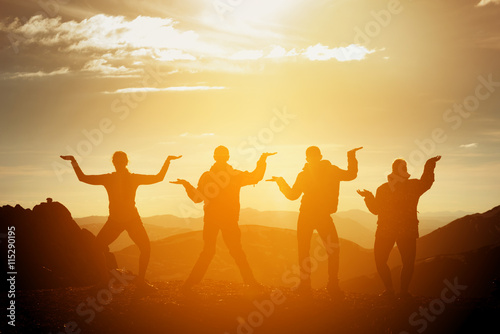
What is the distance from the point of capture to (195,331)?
8.62 m

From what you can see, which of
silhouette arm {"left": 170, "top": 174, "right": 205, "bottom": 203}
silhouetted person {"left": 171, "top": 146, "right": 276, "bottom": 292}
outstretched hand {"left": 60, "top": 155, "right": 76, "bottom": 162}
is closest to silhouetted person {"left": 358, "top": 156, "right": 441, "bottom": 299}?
silhouetted person {"left": 171, "top": 146, "right": 276, "bottom": 292}

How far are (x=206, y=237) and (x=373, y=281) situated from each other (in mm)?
41647

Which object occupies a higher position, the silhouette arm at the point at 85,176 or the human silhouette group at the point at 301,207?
the silhouette arm at the point at 85,176

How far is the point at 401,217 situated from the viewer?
1041cm

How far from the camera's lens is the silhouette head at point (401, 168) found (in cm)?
1051

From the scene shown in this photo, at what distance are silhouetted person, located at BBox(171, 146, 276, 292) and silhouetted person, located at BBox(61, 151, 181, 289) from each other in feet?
3.27

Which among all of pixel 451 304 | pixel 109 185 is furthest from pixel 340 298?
pixel 109 185

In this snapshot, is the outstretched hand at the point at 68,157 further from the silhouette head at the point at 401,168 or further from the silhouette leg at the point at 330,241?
Result: the silhouette head at the point at 401,168

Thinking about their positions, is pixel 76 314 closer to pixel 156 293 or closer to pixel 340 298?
pixel 156 293

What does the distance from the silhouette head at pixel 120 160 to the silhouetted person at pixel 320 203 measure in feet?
13.6

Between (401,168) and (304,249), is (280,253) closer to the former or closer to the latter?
(304,249)

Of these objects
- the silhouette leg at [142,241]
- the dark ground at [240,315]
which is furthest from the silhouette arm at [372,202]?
the silhouette leg at [142,241]

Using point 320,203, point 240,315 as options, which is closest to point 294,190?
point 320,203

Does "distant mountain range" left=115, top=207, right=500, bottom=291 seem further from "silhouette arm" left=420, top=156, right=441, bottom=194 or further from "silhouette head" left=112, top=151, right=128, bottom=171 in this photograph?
"silhouette head" left=112, top=151, right=128, bottom=171
